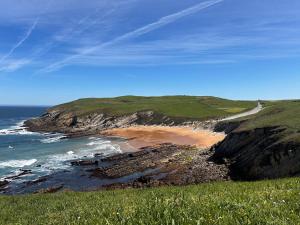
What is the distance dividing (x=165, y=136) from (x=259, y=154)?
190 feet

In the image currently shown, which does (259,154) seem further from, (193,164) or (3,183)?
(3,183)

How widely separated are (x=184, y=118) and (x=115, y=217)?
12016 cm

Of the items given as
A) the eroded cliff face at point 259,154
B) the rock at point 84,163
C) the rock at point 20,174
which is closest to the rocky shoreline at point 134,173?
the rock at point 84,163

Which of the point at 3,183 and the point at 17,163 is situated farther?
the point at 17,163

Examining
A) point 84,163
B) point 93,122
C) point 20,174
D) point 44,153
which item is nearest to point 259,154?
point 84,163

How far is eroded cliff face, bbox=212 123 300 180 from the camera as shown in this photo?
41469mm

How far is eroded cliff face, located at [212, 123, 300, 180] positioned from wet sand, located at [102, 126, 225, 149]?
19484 mm

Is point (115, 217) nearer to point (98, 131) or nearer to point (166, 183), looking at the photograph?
point (166, 183)

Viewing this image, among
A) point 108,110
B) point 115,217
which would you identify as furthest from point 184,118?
point 115,217

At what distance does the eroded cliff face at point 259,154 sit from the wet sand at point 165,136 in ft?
63.9

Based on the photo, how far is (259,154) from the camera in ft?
158

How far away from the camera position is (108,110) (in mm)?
157375

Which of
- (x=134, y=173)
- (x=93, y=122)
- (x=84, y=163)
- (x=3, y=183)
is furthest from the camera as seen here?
(x=93, y=122)

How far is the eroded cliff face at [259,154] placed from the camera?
41.5 meters
